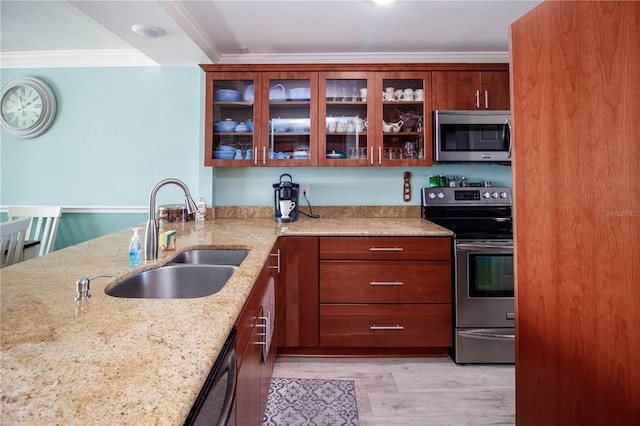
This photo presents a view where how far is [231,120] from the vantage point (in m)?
2.45

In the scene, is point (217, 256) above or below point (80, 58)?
below

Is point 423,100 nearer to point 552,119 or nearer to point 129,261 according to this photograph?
point 552,119

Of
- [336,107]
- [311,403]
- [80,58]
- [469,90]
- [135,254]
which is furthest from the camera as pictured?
[80,58]

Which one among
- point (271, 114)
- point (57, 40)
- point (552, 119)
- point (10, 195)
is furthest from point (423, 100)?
point (10, 195)

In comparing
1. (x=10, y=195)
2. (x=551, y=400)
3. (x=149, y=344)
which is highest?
(x=10, y=195)

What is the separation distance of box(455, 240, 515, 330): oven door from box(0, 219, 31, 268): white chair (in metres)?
2.68

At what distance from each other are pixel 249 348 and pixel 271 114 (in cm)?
188

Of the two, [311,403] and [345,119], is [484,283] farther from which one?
[345,119]

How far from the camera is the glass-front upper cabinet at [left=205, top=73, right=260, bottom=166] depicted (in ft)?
7.82

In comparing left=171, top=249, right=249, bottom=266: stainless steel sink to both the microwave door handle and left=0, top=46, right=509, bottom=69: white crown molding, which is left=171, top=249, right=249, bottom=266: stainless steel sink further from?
the microwave door handle

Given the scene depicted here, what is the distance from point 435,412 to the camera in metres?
1.58

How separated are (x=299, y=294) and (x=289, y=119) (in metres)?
1.36

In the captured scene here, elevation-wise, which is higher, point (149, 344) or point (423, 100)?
point (423, 100)

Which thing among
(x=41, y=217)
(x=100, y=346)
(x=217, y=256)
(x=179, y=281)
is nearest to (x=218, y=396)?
(x=100, y=346)
